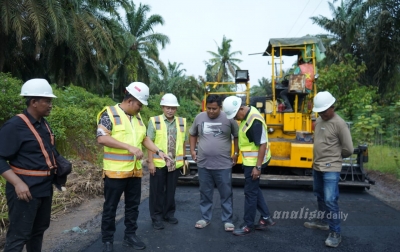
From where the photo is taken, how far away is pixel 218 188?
481 cm

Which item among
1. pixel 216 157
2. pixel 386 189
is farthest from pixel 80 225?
pixel 386 189

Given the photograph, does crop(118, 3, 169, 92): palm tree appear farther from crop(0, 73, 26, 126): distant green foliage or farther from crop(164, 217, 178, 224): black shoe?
crop(164, 217, 178, 224): black shoe

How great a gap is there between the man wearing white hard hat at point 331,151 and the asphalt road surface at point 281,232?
13.1 inches

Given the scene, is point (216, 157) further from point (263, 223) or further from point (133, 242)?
point (133, 242)

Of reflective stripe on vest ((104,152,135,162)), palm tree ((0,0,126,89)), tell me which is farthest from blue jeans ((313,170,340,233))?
palm tree ((0,0,126,89))

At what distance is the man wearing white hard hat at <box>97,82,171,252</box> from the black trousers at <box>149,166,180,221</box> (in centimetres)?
90

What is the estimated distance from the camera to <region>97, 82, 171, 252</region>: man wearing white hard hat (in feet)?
12.0

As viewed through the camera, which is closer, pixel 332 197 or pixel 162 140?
pixel 332 197

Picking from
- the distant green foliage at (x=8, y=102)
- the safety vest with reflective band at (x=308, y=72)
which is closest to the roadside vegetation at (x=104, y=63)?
the distant green foliage at (x=8, y=102)

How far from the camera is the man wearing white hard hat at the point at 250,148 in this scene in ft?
14.6

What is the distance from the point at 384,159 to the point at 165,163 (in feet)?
23.9

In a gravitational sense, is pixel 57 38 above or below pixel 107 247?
above

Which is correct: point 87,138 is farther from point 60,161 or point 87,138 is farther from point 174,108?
point 60,161

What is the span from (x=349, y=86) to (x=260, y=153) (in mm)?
13967
